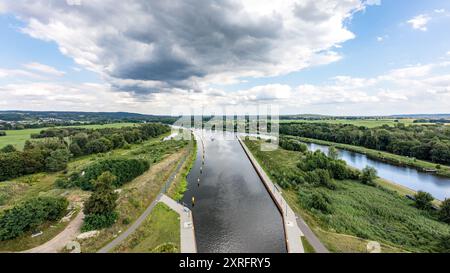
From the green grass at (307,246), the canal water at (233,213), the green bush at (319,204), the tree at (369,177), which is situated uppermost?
the tree at (369,177)

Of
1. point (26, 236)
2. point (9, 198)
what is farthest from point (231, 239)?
point (9, 198)

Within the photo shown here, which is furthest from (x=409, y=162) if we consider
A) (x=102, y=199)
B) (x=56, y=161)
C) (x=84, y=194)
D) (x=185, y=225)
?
(x=56, y=161)

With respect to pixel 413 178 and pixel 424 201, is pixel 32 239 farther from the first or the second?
pixel 413 178

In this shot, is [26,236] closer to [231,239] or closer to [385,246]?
[231,239]

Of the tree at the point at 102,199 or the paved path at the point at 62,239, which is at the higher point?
the tree at the point at 102,199

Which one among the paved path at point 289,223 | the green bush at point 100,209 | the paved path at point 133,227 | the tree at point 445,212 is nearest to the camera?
the paved path at point 289,223

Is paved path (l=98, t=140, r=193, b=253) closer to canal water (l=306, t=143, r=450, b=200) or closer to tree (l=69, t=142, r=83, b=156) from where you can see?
tree (l=69, t=142, r=83, b=156)

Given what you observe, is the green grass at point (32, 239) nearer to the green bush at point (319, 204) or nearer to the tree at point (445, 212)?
the green bush at point (319, 204)

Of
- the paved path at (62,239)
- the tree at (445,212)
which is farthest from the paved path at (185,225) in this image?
the tree at (445,212)
